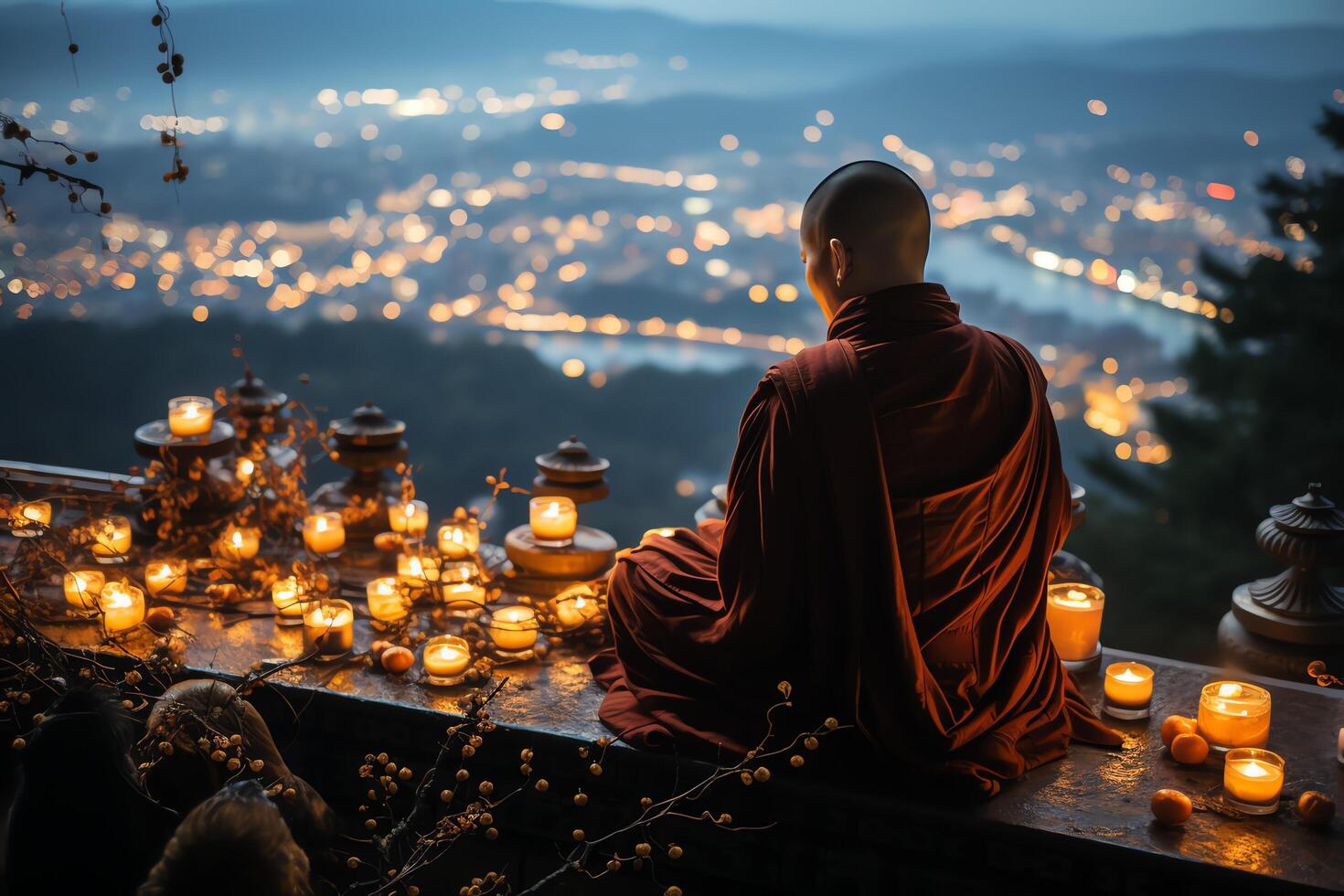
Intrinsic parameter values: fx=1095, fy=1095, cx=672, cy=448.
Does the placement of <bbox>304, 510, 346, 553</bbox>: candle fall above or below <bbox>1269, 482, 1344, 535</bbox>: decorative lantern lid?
below

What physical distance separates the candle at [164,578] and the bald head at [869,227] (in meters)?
2.14

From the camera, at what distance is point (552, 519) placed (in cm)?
329

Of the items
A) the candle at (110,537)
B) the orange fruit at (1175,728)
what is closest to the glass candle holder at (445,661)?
the candle at (110,537)

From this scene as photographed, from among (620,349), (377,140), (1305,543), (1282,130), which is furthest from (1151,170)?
(377,140)

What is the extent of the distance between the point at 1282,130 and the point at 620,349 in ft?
11.6

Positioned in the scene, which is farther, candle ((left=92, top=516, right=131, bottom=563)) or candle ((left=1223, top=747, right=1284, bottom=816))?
candle ((left=92, top=516, right=131, bottom=563))

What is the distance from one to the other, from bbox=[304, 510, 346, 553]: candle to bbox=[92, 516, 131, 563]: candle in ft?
1.73

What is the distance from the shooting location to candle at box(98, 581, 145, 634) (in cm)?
293

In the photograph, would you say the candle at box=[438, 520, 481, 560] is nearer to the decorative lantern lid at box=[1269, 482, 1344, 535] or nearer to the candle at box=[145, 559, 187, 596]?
the candle at box=[145, 559, 187, 596]

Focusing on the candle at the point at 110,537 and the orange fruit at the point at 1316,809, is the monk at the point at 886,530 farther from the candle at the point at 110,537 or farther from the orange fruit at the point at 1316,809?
the candle at the point at 110,537

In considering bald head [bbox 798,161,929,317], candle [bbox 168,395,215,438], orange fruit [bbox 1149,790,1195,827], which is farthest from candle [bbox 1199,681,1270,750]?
candle [bbox 168,395,215,438]

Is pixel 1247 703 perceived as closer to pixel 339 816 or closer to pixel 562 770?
pixel 562 770

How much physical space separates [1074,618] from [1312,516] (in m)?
0.66

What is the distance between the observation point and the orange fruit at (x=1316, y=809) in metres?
2.23
